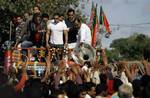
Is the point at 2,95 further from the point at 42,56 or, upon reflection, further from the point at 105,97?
the point at 42,56

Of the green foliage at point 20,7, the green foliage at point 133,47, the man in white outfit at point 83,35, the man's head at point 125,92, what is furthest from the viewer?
the green foliage at point 133,47

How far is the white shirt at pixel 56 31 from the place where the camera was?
50.5 feet

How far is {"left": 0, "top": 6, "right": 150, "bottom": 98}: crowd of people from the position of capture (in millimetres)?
10055

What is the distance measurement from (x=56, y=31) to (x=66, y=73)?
101 inches

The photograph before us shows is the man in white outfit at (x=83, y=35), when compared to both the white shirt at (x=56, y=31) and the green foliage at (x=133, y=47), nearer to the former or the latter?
the white shirt at (x=56, y=31)

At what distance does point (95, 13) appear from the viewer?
63.9ft

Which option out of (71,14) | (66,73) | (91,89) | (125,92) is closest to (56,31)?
(71,14)

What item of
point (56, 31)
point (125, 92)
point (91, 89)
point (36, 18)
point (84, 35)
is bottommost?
point (91, 89)

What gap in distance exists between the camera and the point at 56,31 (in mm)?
15453

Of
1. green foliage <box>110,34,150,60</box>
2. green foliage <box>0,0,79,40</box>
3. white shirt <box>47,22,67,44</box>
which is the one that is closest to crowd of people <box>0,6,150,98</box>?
white shirt <box>47,22,67,44</box>

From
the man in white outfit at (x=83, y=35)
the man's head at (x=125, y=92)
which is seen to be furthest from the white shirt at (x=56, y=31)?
the man's head at (x=125, y=92)

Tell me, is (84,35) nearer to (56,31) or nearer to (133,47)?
(56,31)

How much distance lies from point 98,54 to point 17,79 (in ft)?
14.3

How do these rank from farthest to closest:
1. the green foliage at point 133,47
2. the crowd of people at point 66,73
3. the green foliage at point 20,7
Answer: the green foliage at point 133,47 < the green foliage at point 20,7 < the crowd of people at point 66,73
